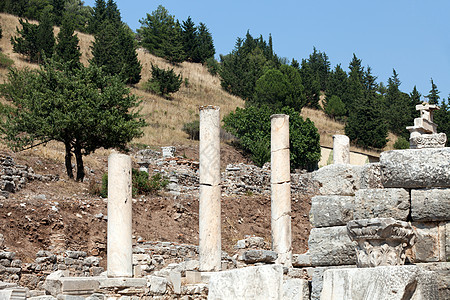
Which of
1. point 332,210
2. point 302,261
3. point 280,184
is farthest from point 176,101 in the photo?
point 332,210

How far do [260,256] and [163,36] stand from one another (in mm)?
59391

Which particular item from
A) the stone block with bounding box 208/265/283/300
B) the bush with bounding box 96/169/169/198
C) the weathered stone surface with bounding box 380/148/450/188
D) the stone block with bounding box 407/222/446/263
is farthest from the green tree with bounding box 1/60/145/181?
the stone block with bounding box 208/265/283/300

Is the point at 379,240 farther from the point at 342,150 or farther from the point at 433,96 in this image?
the point at 433,96

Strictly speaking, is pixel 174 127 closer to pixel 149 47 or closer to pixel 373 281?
pixel 149 47

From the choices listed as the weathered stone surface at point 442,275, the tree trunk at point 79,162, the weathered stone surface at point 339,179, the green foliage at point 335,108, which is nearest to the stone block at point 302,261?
the weathered stone surface at point 339,179

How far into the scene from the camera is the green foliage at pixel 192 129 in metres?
44.0

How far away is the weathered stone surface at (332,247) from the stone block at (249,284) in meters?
2.90

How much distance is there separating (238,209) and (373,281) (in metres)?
21.8

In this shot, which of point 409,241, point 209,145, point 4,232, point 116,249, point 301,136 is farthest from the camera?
→ point 301,136

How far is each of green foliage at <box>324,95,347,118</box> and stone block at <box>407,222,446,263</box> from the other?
58.7m

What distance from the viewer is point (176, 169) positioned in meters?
32.4

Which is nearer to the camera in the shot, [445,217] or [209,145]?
[445,217]

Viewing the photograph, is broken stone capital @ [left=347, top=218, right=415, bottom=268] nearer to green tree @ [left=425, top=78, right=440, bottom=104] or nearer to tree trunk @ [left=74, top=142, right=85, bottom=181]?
tree trunk @ [left=74, top=142, right=85, bottom=181]

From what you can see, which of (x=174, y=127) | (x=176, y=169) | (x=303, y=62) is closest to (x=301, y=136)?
(x=174, y=127)
